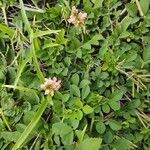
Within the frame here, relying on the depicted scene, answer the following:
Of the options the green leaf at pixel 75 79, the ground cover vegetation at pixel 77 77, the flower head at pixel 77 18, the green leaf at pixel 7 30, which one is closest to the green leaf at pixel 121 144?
the ground cover vegetation at pixel 77 77

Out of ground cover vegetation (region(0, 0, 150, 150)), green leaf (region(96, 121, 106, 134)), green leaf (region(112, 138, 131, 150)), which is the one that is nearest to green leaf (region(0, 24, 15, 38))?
ground cover vegetation (region(0, 0, 150, 150))

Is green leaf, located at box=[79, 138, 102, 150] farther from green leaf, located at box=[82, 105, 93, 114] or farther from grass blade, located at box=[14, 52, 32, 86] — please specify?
grass blade, located at box=[14, 52, 32, 86]

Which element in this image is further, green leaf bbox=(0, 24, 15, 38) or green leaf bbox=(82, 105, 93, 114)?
green leaf bbox=(0, 24, 15, 38)

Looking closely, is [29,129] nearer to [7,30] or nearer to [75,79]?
[75,79]

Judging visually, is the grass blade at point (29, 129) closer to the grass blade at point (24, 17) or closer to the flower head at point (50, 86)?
the flower head at point (50, 86)

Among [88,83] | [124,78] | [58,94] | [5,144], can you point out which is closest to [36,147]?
[5,144]

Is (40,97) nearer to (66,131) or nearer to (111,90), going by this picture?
(66,131)
